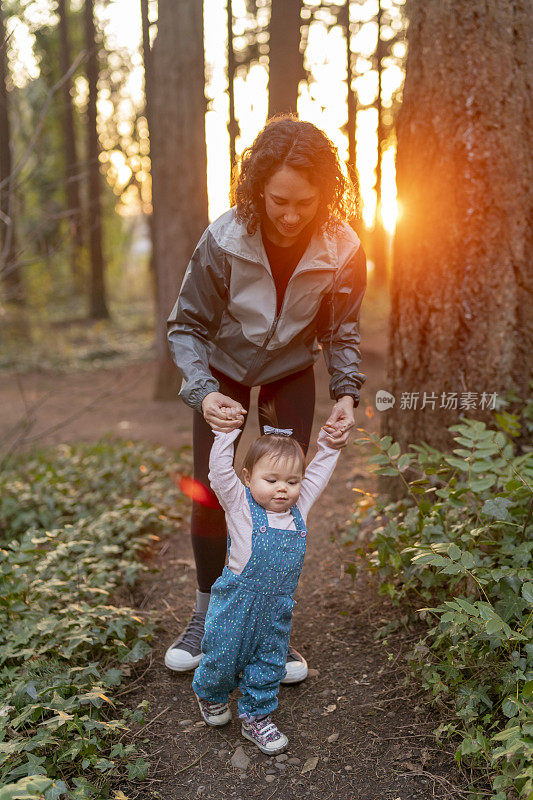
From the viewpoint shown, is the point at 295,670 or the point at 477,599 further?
the point at 295,670

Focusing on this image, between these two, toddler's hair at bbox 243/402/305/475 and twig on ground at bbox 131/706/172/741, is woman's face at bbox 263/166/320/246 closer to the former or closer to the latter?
toddler's hair at bbox 243/402/305/475

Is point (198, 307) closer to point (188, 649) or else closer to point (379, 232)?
point (188, 649)

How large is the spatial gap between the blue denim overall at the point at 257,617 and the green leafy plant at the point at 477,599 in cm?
48

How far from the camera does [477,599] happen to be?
267cm

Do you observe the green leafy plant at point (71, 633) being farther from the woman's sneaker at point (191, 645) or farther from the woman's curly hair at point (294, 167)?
the woman's curly hair at point (294, 167)

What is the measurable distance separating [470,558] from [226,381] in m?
1.17

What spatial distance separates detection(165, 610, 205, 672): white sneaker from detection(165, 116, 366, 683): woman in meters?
0.33

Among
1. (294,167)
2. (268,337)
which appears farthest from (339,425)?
(294,167)

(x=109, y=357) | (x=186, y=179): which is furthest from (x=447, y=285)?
(x=109, y=357)

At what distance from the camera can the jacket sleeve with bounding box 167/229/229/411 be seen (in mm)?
2496

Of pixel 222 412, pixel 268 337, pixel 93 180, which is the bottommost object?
pixel 222 412

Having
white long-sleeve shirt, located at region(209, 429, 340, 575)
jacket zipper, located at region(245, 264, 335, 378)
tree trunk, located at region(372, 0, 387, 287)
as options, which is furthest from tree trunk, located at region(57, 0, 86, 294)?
white long-sleeve shirt, located at region(209, 429, 340, 575)

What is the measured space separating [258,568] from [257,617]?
0.61 feet

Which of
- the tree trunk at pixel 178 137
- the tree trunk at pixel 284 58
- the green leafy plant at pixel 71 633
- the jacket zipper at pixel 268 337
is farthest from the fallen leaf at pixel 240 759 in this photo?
the tree trunk at pixel 284 58
